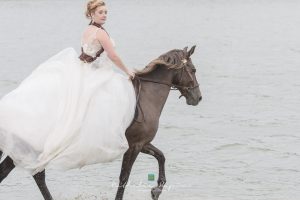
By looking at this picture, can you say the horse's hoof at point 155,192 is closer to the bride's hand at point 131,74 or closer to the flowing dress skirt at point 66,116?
the flowing dress skirt at point 66,116

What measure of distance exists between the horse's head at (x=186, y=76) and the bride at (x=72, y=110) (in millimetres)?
714

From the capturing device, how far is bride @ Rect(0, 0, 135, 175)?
9172 mm

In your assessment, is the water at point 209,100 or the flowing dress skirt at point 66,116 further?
the water at point 209,100

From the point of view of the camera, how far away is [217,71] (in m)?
25.4

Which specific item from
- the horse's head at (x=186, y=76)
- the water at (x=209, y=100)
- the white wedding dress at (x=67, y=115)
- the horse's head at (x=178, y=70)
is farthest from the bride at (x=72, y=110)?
the water at (x=209, y=100)

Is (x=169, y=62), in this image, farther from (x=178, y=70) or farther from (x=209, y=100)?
(x=209, y=100)

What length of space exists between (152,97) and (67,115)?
133cm

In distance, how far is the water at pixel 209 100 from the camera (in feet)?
40.9

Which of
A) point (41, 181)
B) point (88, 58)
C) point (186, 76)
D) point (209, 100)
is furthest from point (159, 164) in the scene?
point (209, 100)

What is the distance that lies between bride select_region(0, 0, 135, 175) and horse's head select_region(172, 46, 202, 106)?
2.34 ft

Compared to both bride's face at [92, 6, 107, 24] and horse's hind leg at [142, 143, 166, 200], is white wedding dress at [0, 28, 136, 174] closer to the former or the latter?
bride's face at [92, 6, 107, 24]

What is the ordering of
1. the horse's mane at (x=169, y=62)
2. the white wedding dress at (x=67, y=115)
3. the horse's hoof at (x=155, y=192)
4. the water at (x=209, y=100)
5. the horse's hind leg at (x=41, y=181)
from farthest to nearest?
the water at (x=209, y=100) → the horse's hoof at (x=155, y=192) → the horse's mane at (x=169, y=62) → the horse's hind leg at (x=41, y=181) → the white wedding dress at (x=67, y=115)

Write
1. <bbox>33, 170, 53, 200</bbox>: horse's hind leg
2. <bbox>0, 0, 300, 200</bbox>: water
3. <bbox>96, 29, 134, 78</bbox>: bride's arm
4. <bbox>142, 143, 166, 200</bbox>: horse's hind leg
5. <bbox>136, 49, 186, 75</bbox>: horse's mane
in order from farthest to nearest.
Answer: <bbox>0, 0, 300, 200</bbox>: water < <bbox>142, 143, 166, 200</bbox>: horse's hind leg < <bbox>136, 49, 186, 75</bbox>: horse's mane < <bbox>33, 170, 53, 200</bbox>: horse's hind leg < <bbox>96, 29, 134, 78</bbox>: bride's arm

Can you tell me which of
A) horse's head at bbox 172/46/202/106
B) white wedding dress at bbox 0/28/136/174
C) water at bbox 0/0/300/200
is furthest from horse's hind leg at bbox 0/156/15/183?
horse's head at bbox 172/46/202/106
